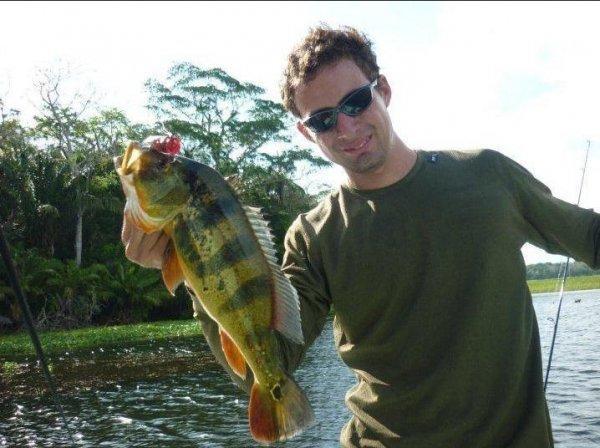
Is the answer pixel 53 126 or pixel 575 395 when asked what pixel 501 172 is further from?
pixel 53 126

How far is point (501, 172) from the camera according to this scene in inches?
93.0

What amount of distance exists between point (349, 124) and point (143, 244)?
98 centimetres

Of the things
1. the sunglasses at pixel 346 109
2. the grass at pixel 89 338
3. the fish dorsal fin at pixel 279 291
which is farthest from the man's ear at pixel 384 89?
the grass at pixel 89 338

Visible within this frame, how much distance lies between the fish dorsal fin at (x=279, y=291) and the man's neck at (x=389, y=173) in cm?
56

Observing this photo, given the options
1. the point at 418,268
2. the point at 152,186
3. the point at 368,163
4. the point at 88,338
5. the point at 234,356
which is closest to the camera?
the point at 152,186

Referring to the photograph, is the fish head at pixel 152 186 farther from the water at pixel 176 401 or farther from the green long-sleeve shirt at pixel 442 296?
the water at pixel 176 401

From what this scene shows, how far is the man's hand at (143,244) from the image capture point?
2008 mm

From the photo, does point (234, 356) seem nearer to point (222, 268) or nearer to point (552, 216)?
point (222, 268)

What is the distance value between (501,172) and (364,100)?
63cm

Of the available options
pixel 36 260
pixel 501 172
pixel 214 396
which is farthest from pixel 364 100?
pixel 36 260

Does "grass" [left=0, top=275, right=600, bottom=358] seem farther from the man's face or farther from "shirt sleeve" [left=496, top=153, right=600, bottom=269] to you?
"shirt sleeve" [left=496, top=153, right=600, bottom=269]

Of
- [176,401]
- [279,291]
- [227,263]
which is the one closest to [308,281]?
[279,291]

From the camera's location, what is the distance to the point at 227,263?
6.57 feet

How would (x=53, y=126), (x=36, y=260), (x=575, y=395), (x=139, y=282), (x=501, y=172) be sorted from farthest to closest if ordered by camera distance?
(x=53, y=126)
(x=139, y=282)
(x=36, y=260)
(x=575, y=395)
(x=501, y=172)
